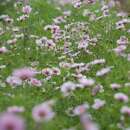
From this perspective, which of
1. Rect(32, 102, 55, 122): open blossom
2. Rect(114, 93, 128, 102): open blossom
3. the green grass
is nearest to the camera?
Rect(32, 102, 55, 122): open blossom

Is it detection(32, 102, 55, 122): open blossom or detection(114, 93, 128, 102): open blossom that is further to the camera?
detection(114, 93, 128, 102): open blossom

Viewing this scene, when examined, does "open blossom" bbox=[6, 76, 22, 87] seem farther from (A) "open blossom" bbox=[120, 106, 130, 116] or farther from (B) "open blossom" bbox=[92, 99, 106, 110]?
(A) "open blossom" bbox=[120, 106, 130, 116]

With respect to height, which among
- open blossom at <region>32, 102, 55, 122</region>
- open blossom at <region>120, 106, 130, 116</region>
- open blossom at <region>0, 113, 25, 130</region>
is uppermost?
open blossom at <region>0, 113, 25, 130</region>

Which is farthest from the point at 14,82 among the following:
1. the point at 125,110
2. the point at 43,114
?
the point at 43,114

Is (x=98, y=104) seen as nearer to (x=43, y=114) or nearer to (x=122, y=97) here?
(x=122, y=97)

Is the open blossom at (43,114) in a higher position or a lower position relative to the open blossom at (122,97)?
higher

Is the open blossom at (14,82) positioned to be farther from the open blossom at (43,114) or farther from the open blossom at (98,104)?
the open blossom at (43,114)

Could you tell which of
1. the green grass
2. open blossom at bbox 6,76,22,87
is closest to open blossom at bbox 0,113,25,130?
the green grass

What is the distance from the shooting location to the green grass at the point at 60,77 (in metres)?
4.86

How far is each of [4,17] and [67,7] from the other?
248 cm

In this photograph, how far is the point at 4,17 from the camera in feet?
28.7

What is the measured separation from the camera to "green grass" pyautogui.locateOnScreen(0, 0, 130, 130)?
486 cm

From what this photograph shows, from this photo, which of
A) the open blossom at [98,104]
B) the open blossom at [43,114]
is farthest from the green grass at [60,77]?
the open blossom at [43,114]

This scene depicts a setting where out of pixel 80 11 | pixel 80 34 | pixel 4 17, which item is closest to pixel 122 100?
pixel 80 34
